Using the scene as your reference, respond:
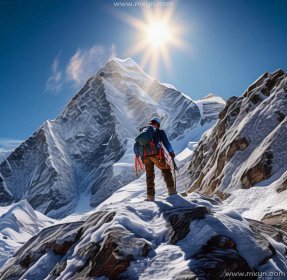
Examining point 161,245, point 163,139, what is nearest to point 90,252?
point 161,245

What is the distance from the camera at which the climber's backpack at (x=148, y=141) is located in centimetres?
1138

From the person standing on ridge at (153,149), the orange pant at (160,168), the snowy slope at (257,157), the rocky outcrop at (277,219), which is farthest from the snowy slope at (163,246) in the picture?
the snowy slope at (257,157)

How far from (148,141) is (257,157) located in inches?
717

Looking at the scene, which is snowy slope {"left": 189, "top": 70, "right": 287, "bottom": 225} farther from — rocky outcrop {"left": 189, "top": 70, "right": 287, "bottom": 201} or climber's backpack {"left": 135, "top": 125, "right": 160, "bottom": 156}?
climber's backpack {"left": 135, "top": 125, "right": 160, "bottom": 156}

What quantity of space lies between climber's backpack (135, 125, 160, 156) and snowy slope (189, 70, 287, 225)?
24.3 feet

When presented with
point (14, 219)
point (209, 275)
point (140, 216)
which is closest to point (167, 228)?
point (140, 216)

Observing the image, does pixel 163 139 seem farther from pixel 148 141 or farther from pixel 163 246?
pixel 163 246

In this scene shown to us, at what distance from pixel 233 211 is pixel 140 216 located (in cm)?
232

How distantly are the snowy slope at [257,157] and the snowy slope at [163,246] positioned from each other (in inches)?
312

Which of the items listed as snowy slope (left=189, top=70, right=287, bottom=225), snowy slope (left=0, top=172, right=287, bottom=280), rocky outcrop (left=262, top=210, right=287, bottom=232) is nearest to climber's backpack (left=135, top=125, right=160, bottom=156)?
snowy slope (left=0, top=172, right=287, bottom=280)

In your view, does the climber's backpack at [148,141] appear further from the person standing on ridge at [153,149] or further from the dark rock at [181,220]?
the dark rock at [181,220]

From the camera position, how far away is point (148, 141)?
11406 millimetres

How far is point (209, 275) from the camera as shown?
23.4ft

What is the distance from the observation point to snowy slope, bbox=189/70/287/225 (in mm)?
22688
